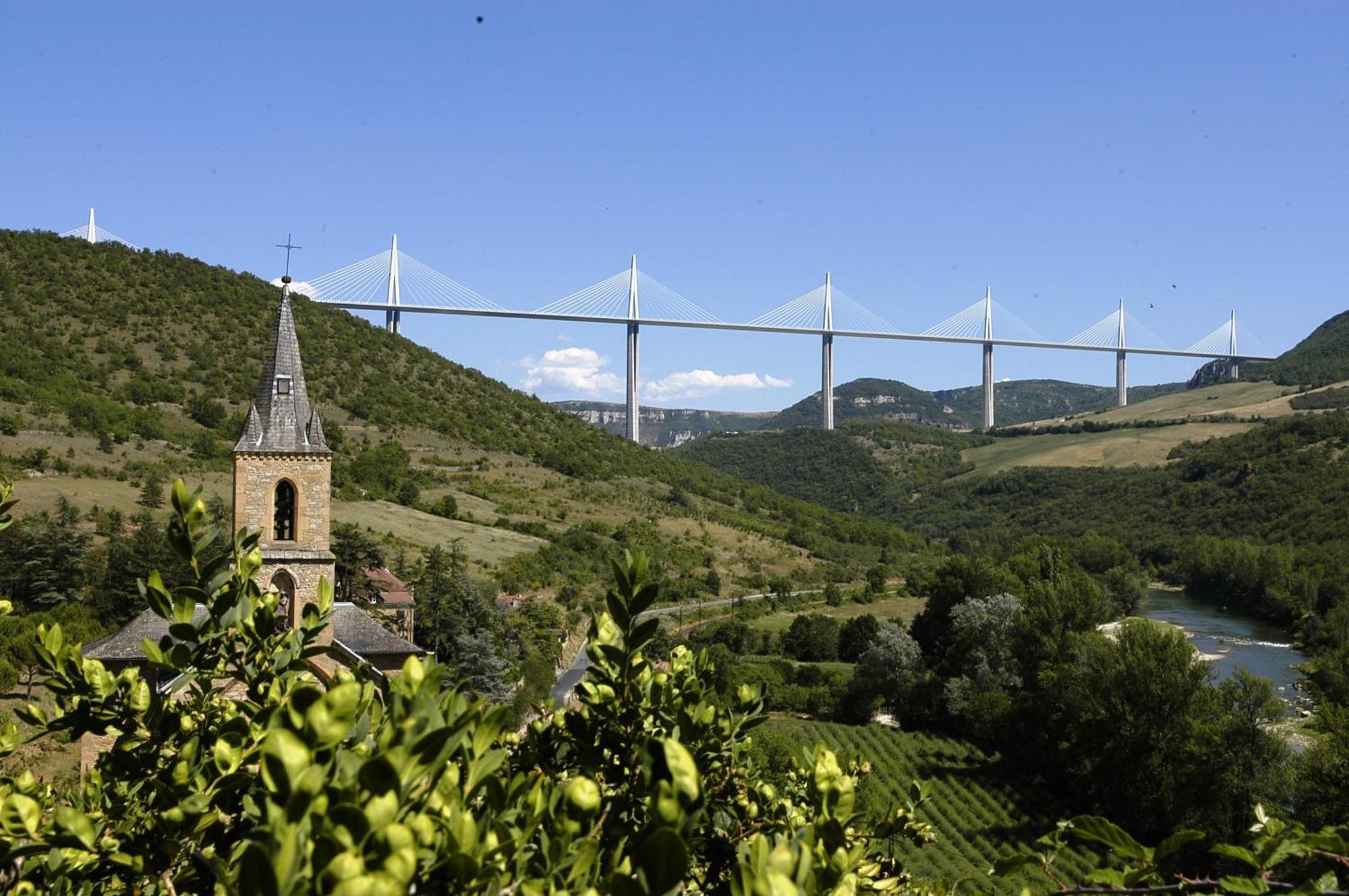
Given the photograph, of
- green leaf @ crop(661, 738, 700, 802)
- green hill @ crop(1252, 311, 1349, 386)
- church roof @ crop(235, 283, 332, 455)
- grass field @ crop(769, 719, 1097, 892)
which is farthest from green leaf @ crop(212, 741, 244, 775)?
green hill @ crop(1252, 311, 1349, 386)

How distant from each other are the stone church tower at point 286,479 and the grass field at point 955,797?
8.62m

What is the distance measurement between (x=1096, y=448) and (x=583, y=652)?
66.0 meters

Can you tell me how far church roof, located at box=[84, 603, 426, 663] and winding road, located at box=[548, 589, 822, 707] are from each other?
18.2 feet

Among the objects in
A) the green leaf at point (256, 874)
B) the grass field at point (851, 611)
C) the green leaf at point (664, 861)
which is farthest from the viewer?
the grass field at point (851, 611)

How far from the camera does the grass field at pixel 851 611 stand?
40156mm

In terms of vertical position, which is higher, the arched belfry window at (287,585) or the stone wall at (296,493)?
the stone wall at (296,493)

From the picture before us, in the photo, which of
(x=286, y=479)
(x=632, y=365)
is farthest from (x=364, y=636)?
(x=632, y=365)

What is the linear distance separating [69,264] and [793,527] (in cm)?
3918

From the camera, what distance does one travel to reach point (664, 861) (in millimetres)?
1438

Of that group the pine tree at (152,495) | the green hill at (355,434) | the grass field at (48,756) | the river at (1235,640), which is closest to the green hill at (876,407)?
the green hill at (355,434)

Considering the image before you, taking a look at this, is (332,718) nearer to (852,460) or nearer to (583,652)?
(583,652)

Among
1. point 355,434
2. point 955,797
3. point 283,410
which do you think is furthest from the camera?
point 355,434

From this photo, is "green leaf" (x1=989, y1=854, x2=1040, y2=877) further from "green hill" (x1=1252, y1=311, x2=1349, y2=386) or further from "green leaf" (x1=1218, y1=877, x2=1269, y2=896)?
"green hill" (x1=1252, y1=311, x2=1349, y2=386)

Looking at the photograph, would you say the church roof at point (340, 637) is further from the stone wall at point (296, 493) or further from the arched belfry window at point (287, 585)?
the stone wall at point (296, 493)
